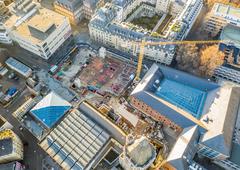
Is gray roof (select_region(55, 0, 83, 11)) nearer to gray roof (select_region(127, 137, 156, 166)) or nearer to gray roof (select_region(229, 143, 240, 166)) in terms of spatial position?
gray roof (select_region(127, 137, 156, 166))

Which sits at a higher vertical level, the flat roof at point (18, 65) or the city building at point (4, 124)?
the flat roof at point (18, 65)

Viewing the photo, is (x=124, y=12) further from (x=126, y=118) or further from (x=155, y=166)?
(x=155, y=166)

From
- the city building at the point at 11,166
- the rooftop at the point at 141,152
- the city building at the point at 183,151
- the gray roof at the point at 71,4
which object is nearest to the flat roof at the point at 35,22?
the gray roof at the point at 71,4

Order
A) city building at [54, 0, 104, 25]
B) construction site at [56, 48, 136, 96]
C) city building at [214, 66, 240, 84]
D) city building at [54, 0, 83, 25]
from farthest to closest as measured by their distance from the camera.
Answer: city building at [54, 0, 104, 25] < city building at [54, 0, 83, 25] < city building at [214, 66, 240, 84] < construction site at [56, 48, 136, 96]

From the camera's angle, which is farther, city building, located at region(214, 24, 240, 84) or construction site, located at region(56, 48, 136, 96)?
city building, located at region(214, 24, 240, 84)

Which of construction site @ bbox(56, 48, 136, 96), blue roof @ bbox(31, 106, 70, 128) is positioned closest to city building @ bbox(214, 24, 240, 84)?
construction site @ bbox(56, 48, 136, 96)

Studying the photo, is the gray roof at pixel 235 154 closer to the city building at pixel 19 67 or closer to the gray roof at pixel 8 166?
the gray roof at pixel 8 166

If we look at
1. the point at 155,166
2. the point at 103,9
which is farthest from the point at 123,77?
the point at 155,166
